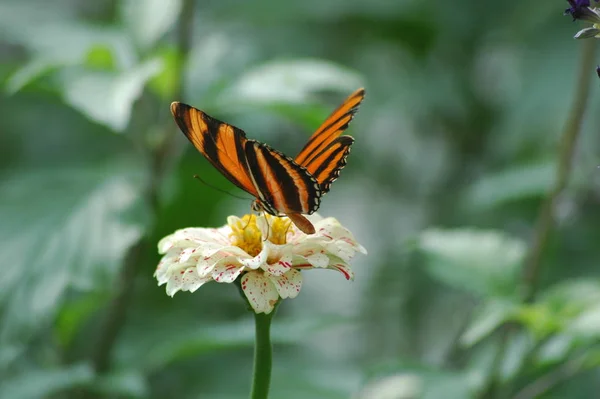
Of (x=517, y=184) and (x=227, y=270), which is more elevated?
(x=517, y=184)

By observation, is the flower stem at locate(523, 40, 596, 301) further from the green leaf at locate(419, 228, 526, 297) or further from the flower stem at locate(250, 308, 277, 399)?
the flower stem at locate(250, 308, 277, 399)

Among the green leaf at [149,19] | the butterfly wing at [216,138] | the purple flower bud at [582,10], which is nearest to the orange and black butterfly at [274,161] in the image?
the butterfly wing at [216,138]

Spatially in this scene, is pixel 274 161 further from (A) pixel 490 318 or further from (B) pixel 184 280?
(A) pixel 490 318

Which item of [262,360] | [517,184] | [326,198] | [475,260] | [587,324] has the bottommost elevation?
[262,360]

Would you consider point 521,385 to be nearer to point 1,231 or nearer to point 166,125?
point 166,125

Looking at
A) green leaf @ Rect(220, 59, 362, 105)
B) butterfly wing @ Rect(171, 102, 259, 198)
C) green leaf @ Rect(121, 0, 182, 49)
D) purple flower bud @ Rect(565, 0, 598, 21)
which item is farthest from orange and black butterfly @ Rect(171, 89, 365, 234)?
green leaf @ Rect(121, 0, 182, 49)

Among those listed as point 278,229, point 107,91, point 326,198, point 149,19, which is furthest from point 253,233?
point 326,198

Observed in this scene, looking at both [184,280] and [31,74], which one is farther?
[31,74]
